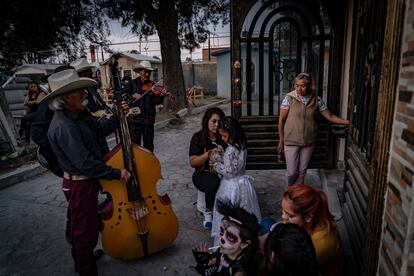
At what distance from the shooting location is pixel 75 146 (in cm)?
231

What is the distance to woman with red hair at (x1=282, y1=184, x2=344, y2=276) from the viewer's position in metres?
1.89

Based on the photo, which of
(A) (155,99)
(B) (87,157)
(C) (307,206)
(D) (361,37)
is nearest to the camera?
(C) (307,206)

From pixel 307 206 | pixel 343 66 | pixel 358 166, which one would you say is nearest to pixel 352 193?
pixel 358 166

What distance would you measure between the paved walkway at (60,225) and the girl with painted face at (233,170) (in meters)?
0.48

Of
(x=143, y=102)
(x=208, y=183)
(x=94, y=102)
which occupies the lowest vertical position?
(x=208, y=183)

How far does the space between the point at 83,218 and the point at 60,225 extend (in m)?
1.48

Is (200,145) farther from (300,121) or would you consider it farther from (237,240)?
(237,240)

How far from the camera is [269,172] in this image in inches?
206

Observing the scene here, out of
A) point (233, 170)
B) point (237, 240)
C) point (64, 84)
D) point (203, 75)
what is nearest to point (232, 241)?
point (237, 240)

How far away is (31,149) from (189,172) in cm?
359

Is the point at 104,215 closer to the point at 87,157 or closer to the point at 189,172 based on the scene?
the point at 87,157

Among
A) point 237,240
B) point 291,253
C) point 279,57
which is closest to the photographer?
point 291,253

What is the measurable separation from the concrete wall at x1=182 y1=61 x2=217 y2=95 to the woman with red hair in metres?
20.1

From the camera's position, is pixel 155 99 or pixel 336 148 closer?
pixel 336 148
